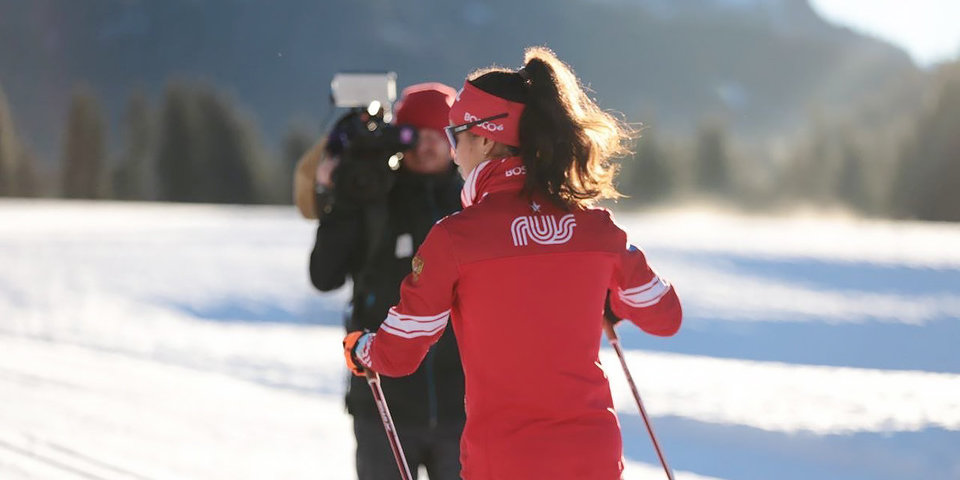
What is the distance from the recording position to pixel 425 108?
10.4 ft

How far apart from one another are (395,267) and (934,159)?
210 feet

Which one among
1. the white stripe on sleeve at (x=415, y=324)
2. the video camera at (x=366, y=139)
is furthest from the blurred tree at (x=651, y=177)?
the white stripe on sleeve at (x=415, y=324)

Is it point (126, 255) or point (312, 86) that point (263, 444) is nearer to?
point (126, 255)

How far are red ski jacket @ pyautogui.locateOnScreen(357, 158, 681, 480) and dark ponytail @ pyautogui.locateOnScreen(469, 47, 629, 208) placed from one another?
0.11ft

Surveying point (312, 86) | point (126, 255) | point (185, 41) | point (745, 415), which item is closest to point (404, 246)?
point (745, 415)

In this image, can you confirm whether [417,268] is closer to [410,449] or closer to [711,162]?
[410,449]

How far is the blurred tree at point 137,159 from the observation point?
80.2 m

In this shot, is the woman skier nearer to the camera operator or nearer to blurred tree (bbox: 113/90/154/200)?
the camera operator

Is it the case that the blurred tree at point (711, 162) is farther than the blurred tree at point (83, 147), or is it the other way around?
the blurred tree at point (83, 147)

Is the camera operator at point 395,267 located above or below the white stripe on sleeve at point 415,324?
below

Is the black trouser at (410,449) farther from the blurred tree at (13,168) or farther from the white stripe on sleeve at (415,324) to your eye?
the blurred tree at (13,168)

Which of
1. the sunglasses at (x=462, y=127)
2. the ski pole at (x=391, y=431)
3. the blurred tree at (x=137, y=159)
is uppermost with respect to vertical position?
the sunglasses at (x=462, y=127)

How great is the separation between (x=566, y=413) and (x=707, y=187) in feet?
261

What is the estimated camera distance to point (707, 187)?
7956cm
